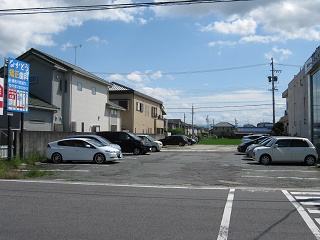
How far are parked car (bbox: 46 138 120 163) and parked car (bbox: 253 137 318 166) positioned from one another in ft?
27.2

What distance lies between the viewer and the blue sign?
18938 millimetres

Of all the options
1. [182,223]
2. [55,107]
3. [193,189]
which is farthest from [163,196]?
[55,107]

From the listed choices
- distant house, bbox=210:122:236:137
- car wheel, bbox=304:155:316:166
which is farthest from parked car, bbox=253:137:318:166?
distant house, bbox=210:122:236:137

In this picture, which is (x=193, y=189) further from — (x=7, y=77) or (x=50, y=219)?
(x=7, y=77)

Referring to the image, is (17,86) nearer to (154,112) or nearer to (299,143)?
(299,143)

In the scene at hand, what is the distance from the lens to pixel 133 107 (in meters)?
47.4

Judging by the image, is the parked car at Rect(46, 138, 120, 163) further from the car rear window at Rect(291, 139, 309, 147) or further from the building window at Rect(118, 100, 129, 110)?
the building window at Rect(118, 100, 129, 110)

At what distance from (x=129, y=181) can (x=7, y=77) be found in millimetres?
9483

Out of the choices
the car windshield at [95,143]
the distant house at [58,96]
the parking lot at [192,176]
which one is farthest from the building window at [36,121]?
the parking lot at [192,176]

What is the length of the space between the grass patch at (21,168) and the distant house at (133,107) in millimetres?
25881

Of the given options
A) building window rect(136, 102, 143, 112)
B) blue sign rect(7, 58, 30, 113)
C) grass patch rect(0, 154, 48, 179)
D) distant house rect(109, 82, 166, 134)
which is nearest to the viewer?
grass patch rect(0, 154, 48, 179)

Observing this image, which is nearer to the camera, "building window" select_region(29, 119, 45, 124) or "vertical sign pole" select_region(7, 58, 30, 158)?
"vertical sign pole" select_region(7, 58, 30, 158)

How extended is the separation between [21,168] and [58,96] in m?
13.5

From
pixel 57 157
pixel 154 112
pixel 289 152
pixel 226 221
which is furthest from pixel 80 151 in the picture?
pixel 154 112
